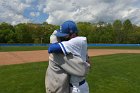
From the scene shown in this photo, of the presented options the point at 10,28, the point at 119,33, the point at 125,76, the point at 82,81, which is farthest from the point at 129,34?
the point at 82,81

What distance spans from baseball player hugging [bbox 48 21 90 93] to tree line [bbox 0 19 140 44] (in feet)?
294

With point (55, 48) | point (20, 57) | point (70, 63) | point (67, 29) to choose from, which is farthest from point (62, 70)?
point (20, 57)

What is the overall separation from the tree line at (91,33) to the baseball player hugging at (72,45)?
3526 inches

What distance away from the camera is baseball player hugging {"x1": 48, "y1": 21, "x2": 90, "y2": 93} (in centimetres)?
324

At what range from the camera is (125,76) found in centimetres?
1173

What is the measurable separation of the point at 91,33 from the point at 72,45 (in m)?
94.8

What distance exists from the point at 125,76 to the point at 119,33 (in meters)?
88.7

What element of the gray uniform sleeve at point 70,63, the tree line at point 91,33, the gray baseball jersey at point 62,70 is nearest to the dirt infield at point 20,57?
the gray baseball jersey at point 62,70

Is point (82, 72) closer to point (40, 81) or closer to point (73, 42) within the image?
point (73, 42)

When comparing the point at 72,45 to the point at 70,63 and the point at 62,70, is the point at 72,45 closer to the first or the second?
the point at 70,63

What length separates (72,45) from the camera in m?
3.26

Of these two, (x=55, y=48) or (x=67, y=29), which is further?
(x=67, y=29)

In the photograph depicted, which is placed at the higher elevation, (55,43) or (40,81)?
(55,43)

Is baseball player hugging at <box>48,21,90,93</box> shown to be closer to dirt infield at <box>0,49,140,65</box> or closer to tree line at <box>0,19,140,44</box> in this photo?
dirt infield at <box>0,49,140,65</box>
